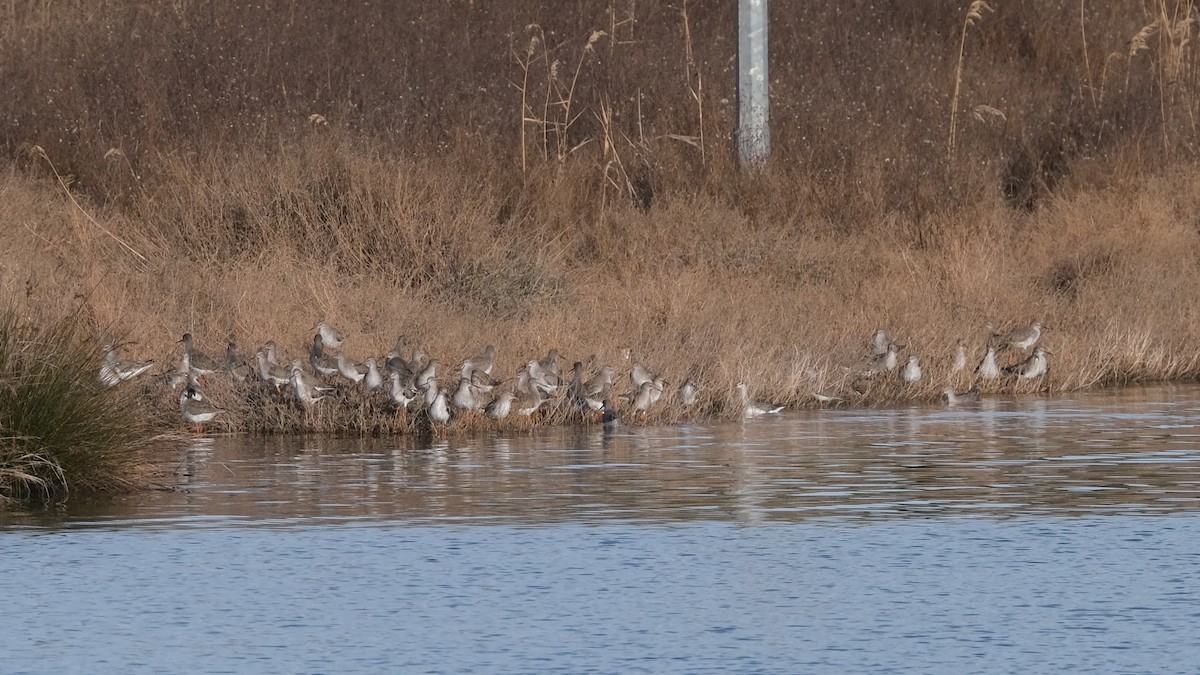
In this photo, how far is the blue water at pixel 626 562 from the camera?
891cm

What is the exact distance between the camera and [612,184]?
23.8 m

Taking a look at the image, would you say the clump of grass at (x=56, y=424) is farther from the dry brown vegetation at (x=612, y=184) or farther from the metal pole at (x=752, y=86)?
the metal pole at (x=752, y=86)

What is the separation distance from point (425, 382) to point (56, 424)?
3.76 m

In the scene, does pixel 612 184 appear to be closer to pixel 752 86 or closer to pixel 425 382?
pixel 752 86

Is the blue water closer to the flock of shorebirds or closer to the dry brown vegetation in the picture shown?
the flock of shorebirds

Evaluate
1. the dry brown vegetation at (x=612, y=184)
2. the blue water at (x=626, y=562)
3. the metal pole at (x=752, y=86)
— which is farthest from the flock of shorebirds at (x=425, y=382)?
the metal pole at (x=752, y=86)

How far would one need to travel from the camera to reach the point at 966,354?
19.1m

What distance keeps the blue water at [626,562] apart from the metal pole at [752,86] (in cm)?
937

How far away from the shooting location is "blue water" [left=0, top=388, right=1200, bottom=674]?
29.2 feet

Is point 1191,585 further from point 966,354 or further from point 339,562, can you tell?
point 966,354

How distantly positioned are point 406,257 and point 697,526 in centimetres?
893

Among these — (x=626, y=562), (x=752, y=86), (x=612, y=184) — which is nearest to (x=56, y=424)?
(x=626, y=562)

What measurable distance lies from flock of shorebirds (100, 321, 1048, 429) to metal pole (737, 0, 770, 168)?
7366mm

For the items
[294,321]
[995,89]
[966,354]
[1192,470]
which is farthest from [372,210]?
[995,89]
